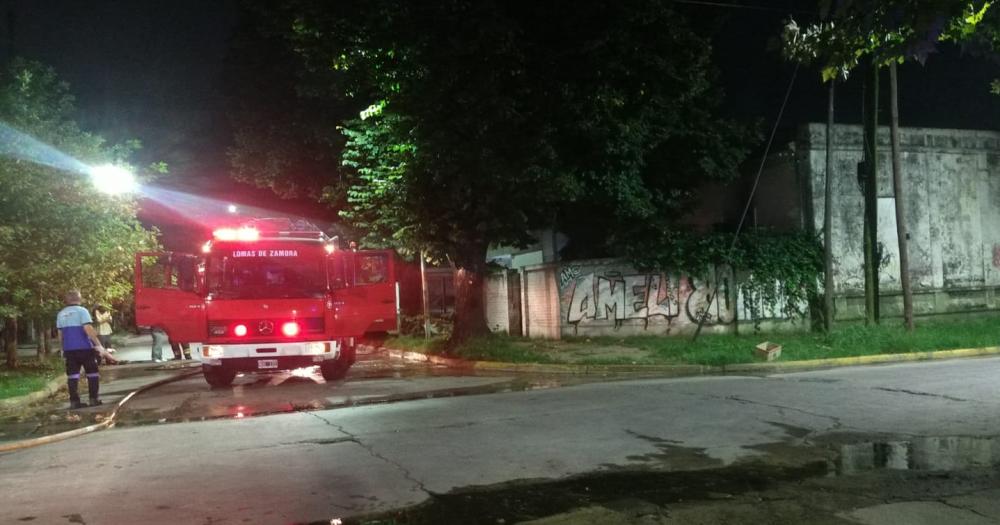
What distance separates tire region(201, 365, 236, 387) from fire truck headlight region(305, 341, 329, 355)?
5.66 feet

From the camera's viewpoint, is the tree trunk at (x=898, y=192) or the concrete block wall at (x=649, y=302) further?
the concrete block wall at (x=649, y=302)

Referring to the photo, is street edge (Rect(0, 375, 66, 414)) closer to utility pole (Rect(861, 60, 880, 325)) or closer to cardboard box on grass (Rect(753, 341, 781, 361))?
cardboard box on grass (Rect(753, 341, 781, 361))

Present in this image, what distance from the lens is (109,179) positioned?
699 inches

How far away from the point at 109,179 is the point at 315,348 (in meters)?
8.08

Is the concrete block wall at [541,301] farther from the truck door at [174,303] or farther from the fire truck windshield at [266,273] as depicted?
the truck door at [174,303]

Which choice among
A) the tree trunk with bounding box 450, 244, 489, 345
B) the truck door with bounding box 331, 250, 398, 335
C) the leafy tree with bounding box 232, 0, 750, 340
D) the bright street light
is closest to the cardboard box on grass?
the leafy tree with bounding box 232, 0, 750, 340

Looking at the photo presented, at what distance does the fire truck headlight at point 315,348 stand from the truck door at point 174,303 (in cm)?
177

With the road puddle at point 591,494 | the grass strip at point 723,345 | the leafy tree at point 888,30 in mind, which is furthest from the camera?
the grass strip at point 723,345

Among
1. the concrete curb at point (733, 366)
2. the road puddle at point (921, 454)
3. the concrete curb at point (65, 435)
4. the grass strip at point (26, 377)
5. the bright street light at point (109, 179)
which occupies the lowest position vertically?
the concrete curb at point (733, 366)

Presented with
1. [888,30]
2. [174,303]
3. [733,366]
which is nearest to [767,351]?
[733,366]

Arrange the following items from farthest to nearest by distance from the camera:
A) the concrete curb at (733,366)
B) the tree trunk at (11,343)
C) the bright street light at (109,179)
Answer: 1. the tree trunk at (11,343)
2. the bright street light at (109,179)
3. the concrete curb at (733,366)

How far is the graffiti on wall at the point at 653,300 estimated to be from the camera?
774 inches

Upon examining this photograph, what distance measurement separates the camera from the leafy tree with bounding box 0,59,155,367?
49.6ft

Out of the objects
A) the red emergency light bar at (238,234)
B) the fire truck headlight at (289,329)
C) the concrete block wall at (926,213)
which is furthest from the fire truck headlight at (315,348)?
the concrete block wall at (926,213)
